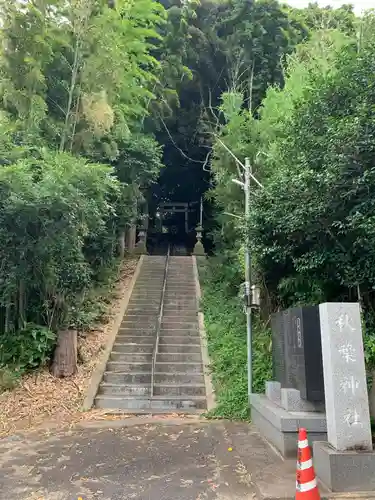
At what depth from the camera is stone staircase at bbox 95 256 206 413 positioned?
7215 millimetres

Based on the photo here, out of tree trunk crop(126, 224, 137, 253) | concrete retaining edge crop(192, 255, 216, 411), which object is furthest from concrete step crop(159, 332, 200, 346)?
tree trunk crop(126, 224, 137, 253)

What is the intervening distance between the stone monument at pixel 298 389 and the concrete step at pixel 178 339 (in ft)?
12.1

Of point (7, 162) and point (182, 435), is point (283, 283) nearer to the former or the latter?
point (182, 435)

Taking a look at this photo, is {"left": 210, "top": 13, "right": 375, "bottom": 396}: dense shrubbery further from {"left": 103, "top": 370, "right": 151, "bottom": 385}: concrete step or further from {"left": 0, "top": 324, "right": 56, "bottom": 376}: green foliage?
{"left": 0, "top": 324, "right": 56, "bottom": 376}: green foliage

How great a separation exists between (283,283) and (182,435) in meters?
2.93

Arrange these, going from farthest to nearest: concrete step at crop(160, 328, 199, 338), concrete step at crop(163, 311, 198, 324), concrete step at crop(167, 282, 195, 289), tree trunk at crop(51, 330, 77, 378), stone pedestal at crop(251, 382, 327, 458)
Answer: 1. concrete step at crop(167, 282, 195, 289)
2. concrete step at crop(163, 311, 198, 324)
3. concrete step at crop(160, 328, 199, 338)
4. tree trunk at crop(51, 330, 77, 378)
5. stone pedestal at crop(251, 382, 327, 458)

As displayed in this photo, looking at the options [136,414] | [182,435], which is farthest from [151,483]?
[136,414]

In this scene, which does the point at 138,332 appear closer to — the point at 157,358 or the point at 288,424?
the point at 157,358

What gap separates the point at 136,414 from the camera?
6867mm

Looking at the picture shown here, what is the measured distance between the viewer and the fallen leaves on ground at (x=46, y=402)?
252 inches

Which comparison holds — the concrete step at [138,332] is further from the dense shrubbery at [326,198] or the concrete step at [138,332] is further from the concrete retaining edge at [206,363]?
the dense shrubbery at [326,198]

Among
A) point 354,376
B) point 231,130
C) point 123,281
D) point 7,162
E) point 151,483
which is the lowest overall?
point 151,483

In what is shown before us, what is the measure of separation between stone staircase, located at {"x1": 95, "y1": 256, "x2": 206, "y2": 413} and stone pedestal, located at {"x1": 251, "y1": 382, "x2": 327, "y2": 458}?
1.89 meters

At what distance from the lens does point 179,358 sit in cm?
854
